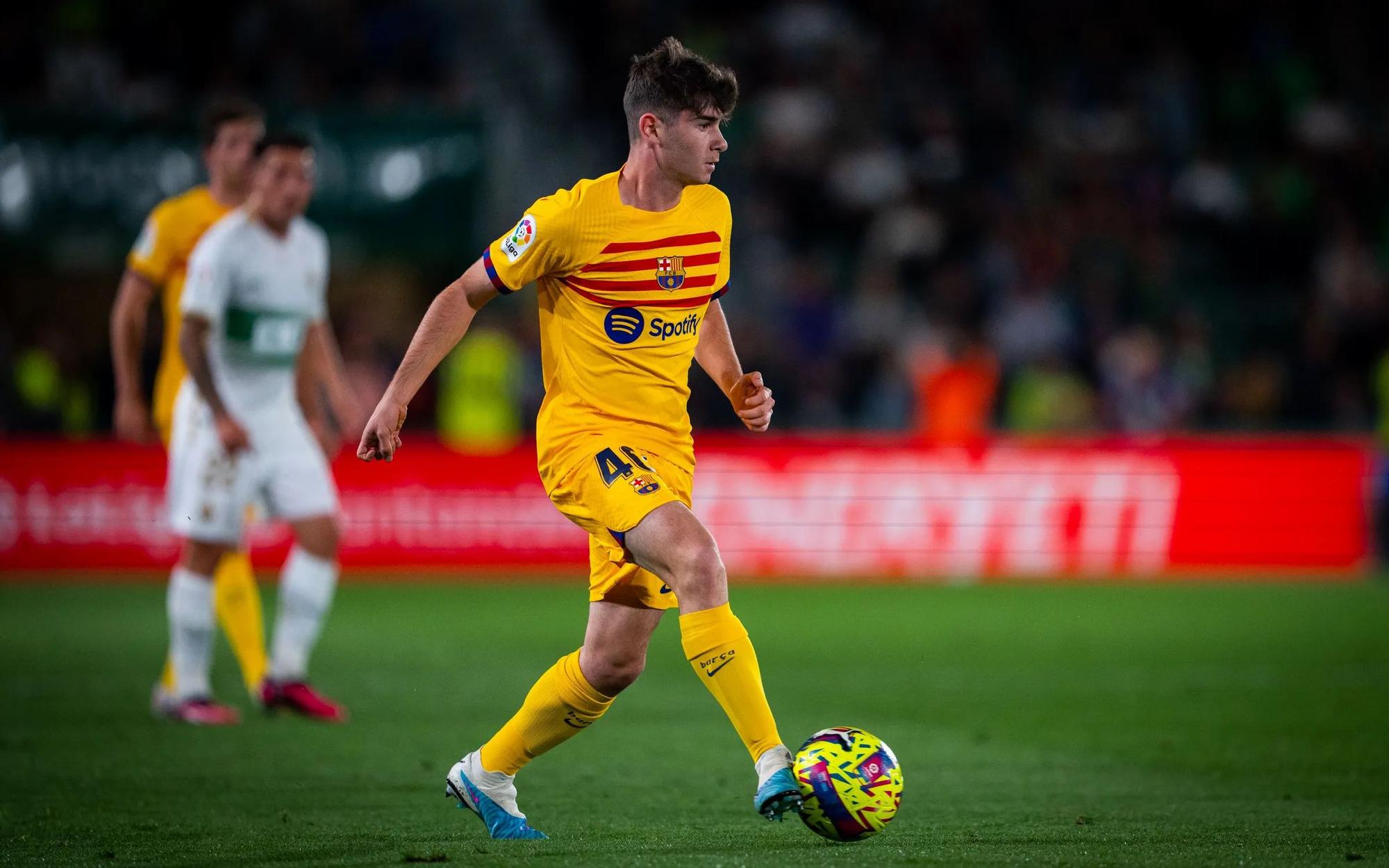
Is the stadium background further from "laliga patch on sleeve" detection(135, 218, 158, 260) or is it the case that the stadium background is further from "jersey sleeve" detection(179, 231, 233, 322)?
"laliga patch on sleeve" detection(135, 218, 158, 260)

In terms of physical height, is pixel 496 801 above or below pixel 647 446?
below

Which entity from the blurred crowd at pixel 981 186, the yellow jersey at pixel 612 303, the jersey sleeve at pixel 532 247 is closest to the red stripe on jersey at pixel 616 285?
the yellow jersey at pixel 612 303

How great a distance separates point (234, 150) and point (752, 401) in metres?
4.08

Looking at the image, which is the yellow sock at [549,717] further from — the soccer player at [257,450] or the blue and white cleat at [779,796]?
the soccer player at [257,450]

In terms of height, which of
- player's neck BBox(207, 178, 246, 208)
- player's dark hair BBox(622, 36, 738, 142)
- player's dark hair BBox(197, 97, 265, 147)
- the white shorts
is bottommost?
the white shorts

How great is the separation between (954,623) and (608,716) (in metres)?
4.71

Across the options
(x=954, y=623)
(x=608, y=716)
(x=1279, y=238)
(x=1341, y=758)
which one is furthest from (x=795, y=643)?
(x=1279, y=238)

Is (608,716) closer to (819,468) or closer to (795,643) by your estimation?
(795,643)

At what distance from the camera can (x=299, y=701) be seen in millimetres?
7809

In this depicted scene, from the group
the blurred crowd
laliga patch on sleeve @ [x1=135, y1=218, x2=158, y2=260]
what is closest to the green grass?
laliga patch on sleeve @ [x1=135, y1=218, x2=158, y2=260]

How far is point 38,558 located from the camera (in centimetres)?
1507

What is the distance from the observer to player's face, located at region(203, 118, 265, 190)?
27.4 feet

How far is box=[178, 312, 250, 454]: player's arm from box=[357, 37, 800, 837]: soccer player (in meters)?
2.75

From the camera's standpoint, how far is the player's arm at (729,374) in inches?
208
